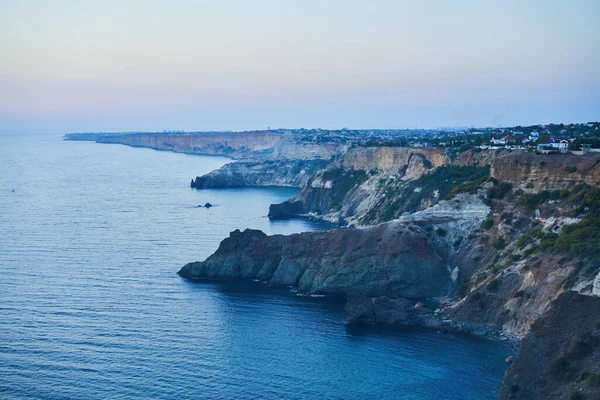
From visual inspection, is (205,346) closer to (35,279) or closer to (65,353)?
(65,353)

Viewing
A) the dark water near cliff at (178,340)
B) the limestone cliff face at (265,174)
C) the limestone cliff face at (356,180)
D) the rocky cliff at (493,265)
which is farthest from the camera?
the limestone cliff face at (265,174)

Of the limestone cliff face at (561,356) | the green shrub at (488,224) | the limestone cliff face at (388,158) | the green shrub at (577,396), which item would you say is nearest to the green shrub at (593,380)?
the limestone cliff face at (561,356)

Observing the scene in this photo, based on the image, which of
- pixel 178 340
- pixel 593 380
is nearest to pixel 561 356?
pixel 593 380

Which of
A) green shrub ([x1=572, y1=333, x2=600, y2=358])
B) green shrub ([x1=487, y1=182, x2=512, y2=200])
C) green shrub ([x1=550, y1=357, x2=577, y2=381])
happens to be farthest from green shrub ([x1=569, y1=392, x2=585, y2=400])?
green shrub ([x1=487, y1=182, x2=512, y2=200])

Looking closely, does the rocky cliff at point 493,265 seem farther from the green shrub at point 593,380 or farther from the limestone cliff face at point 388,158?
the limestone cliff face at point 388,158

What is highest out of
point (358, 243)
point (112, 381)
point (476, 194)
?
point (476, 194)

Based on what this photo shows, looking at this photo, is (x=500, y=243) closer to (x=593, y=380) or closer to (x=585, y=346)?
(x=585, y=346)

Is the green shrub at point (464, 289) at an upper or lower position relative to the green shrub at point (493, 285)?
lower

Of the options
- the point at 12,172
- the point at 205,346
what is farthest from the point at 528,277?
the point at 12,172
